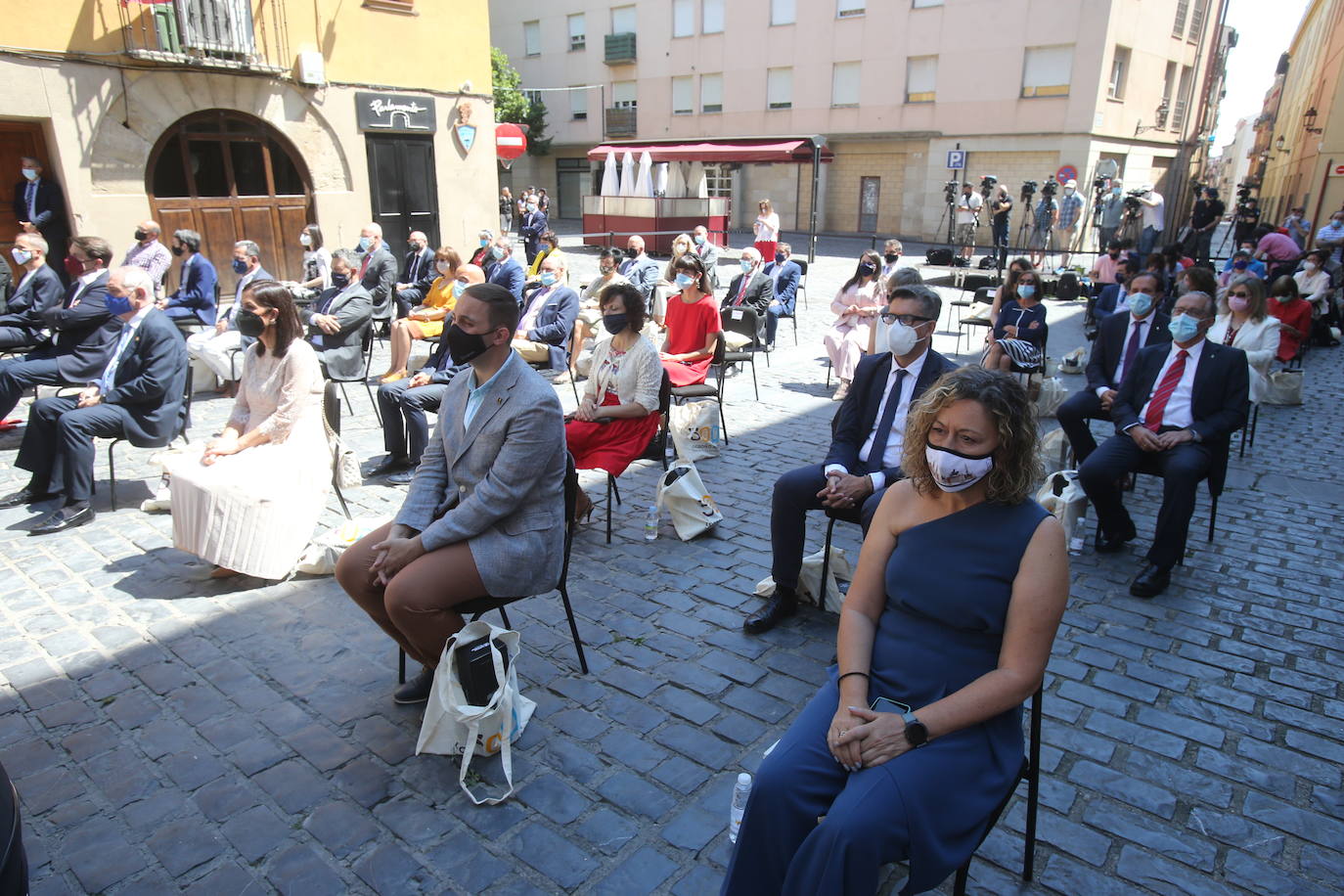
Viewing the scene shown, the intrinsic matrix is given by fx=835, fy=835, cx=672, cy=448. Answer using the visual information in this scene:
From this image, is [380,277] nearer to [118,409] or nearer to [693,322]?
[693,322]

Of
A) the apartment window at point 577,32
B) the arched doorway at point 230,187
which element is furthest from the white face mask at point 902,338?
the apartment window at point 577,32

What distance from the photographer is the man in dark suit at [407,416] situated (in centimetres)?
616

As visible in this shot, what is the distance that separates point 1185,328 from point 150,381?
632 centimetres

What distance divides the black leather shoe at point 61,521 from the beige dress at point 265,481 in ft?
4.19

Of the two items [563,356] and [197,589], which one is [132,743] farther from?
[563,356]

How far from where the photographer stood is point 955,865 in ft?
6.84

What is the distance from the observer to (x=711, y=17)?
115 feet

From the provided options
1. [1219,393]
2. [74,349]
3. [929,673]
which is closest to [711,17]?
[74,349]

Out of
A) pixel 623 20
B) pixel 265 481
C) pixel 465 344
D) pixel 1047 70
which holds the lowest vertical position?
→ pixel 265 481

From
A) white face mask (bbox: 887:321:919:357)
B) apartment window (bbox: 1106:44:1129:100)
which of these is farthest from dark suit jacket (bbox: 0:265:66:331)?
apartment window (bbox: 1106:44:1129:100)

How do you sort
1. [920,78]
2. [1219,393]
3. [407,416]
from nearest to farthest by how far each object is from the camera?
[1219,393]
[407,416]
[920,78]

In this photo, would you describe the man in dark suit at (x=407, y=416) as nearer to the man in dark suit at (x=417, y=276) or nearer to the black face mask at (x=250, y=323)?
the black face mask at (x=250, y=323)

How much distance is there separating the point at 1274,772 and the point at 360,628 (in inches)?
154

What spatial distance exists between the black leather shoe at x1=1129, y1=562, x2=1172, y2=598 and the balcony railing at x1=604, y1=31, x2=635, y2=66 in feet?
125
